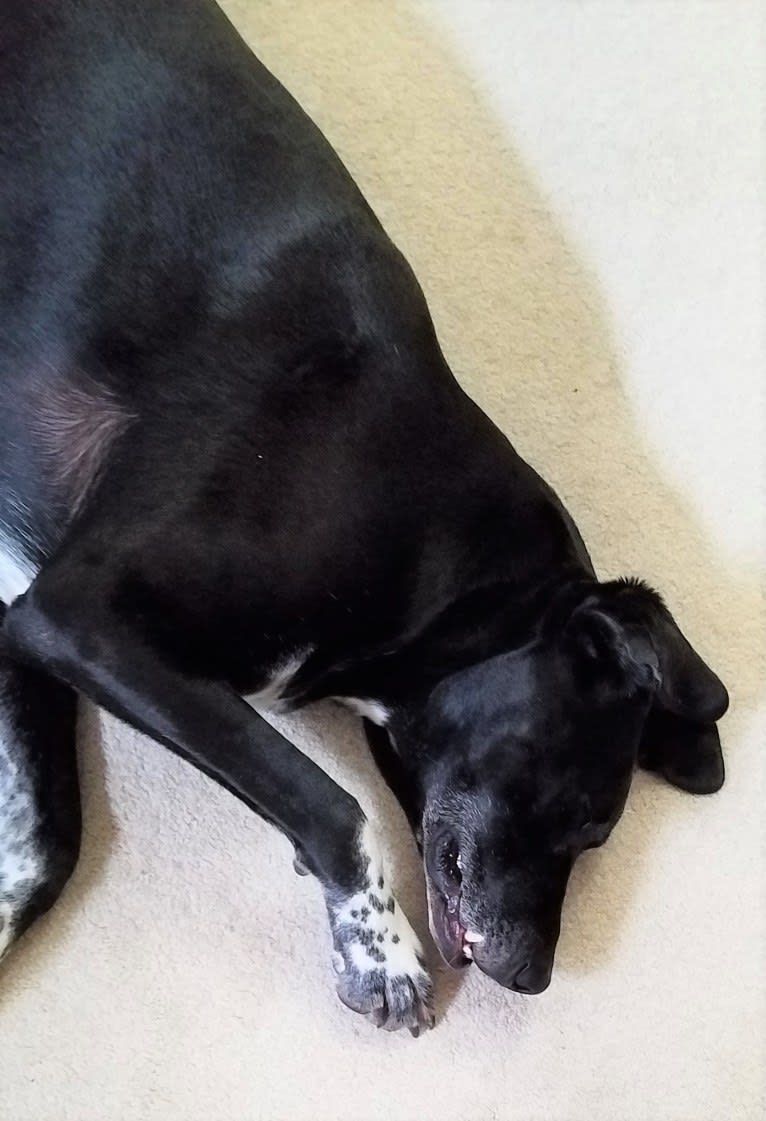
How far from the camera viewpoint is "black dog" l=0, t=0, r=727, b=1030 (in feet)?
5.81

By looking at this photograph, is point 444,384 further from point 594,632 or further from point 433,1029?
point 433,1029

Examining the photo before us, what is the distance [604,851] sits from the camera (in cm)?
211

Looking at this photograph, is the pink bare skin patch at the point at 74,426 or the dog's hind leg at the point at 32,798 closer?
the pink bare skin patch at the point at 74,426

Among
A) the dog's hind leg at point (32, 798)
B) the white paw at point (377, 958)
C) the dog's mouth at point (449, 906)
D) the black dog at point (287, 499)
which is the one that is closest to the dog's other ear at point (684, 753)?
the black dog at point (287, 499)

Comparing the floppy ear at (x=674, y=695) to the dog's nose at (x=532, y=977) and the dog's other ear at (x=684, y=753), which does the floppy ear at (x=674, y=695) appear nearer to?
the dog's other ear at (x=684, y=753)

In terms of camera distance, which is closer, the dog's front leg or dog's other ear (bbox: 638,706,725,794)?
the dog's front leg

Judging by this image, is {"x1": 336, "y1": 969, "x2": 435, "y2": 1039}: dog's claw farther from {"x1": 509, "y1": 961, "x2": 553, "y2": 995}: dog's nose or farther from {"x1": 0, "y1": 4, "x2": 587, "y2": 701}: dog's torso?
{"x1": 0, "y1": 4, "x2": 587, "y2": 701}: dog's torso

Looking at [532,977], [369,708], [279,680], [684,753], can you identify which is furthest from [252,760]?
[684,753]

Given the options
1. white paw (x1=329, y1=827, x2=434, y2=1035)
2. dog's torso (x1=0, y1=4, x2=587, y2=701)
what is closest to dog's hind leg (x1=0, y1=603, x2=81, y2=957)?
dog's torso (x1=0, y1=4, x2=587, y2=701)

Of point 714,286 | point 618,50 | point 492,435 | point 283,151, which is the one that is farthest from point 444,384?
point 618,50

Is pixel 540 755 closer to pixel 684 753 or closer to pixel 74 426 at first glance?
pixel 684 753

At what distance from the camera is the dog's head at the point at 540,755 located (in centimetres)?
184

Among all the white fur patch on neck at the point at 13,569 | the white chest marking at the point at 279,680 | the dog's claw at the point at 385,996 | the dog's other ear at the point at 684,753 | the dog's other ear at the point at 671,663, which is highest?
the white fur patch on neck at the point at 13,569

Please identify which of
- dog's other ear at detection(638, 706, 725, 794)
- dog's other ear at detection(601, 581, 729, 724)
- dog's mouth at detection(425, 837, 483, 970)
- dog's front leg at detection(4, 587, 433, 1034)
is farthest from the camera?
dog's other ear at detection(638, 706, 725, 794)
